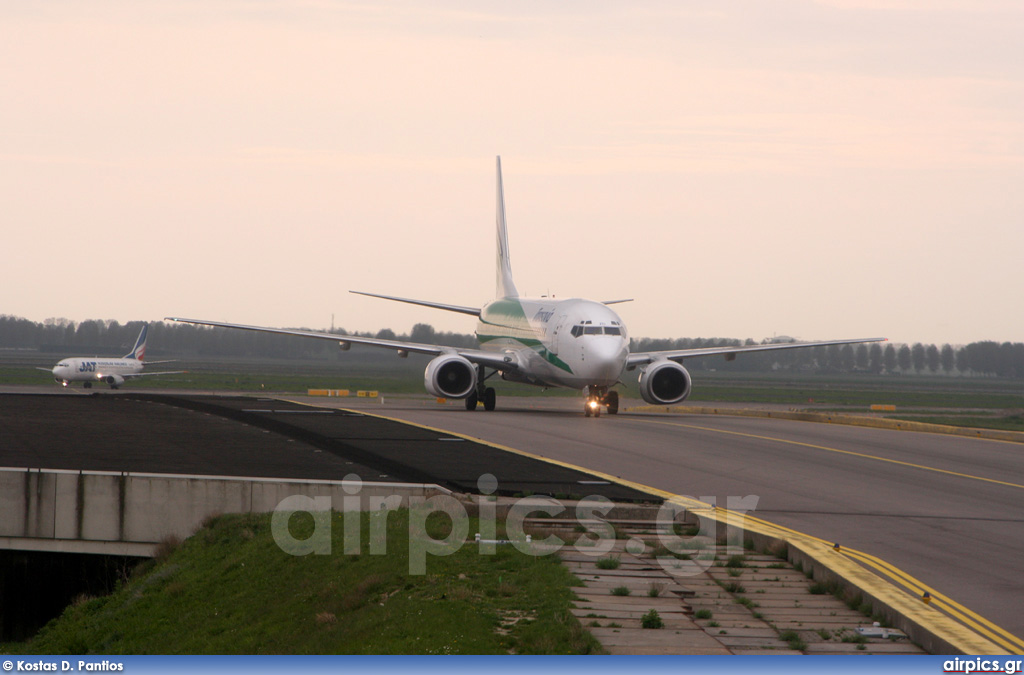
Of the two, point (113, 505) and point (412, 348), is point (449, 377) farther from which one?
point (113, 505)

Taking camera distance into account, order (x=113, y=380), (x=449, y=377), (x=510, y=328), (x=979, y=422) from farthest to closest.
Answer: (x=113, y=380) → (x=979, y=422) → (x=510, y=328) → (x=449, y=377)

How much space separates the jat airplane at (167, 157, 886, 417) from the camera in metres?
39.1

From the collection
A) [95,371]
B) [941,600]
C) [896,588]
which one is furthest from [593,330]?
[95,371]

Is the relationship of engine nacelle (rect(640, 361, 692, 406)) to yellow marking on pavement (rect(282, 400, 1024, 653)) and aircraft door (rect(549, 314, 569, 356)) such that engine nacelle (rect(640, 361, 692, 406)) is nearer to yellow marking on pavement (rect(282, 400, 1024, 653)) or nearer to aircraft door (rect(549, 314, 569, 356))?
aircraft door (rect(549, 314, 569, 356))

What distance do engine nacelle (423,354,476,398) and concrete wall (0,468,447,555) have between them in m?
23.3

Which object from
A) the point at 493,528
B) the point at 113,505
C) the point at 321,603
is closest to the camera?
the point at 321,603

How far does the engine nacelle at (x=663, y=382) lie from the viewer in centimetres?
4144

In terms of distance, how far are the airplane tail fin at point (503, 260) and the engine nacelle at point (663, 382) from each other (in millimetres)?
16615

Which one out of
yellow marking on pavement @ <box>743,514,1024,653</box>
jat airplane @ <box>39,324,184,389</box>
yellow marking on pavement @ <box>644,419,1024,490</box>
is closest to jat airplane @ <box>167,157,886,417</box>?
yellow marking on pavement @ <box>644,419,1024,490</box>

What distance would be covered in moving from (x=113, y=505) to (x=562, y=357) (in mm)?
23035

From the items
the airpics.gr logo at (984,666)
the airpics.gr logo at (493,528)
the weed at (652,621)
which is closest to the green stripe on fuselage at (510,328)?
the airpics.gr logo at (493,528)

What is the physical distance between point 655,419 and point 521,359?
673cm

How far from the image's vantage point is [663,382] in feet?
137

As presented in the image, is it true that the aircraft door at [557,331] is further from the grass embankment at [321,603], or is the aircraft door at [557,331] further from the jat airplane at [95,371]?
the jat airplane at [95,371]
